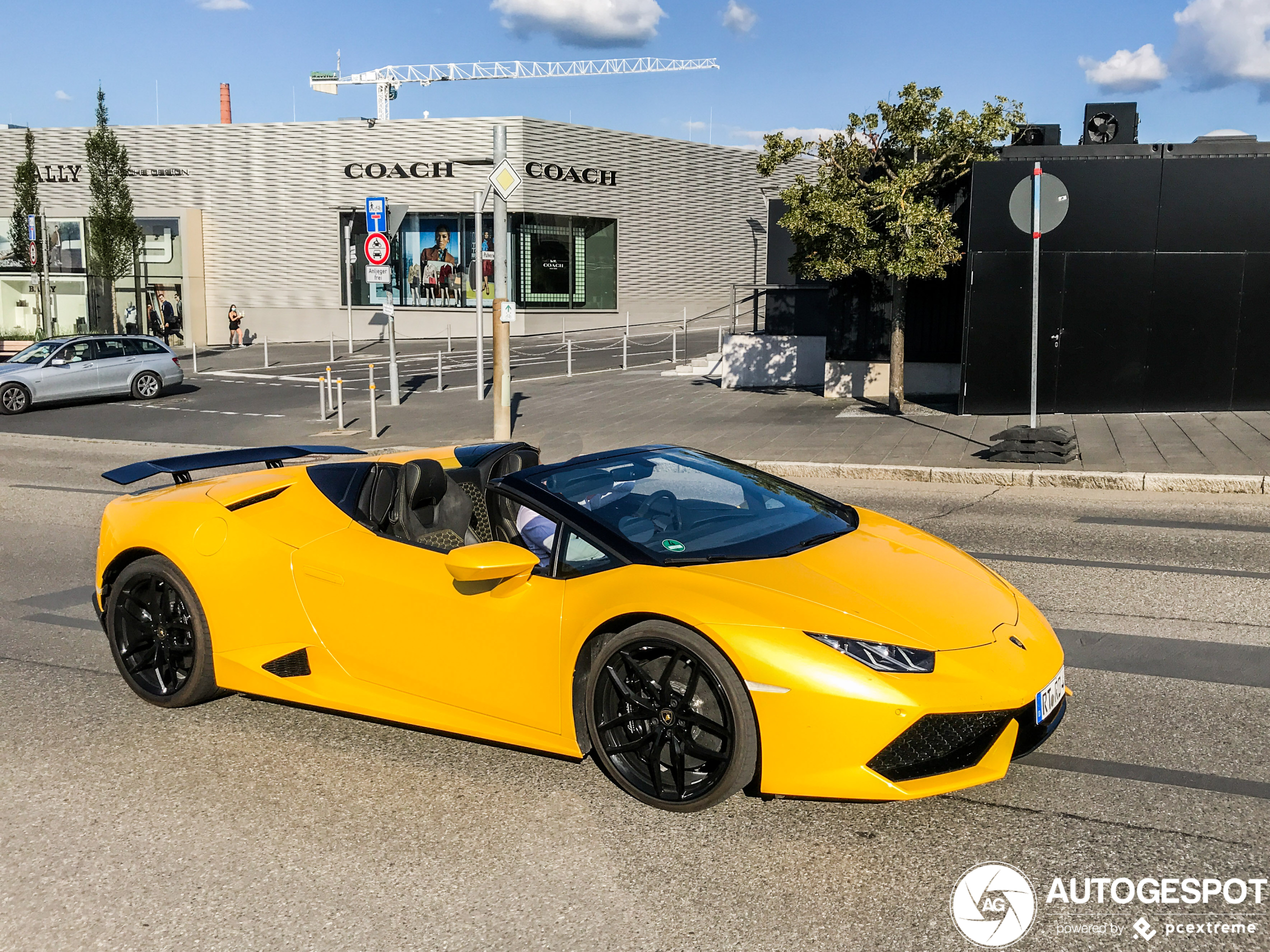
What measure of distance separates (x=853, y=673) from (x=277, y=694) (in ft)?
8.57

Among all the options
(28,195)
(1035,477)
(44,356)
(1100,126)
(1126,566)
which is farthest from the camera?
(28,195)

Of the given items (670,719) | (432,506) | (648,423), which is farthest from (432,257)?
(670,719)

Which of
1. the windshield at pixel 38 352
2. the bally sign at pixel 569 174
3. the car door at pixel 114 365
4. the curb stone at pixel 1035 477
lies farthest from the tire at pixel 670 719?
the bally sign at pixel 569 174

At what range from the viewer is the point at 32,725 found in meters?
5.11

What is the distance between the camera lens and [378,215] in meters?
19.3

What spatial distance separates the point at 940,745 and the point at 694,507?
1570 millimetres

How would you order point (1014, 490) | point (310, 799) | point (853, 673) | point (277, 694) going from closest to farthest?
1. point (853, 673)
2. point (310, 799)
3. point (277, 694)
4. point (1014, 490)

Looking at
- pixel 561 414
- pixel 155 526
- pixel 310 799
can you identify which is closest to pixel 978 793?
pixel 310 799

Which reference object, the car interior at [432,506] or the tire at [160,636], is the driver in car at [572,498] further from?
the tire at [160,636]

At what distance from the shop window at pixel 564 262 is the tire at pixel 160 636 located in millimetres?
37730

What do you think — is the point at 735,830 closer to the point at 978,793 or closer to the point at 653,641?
the point at 653,641

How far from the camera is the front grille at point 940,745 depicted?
3.66 metres

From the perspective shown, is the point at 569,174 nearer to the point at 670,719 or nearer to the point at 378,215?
the point at 378,215

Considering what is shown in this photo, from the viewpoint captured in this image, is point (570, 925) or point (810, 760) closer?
point (570, 925)
